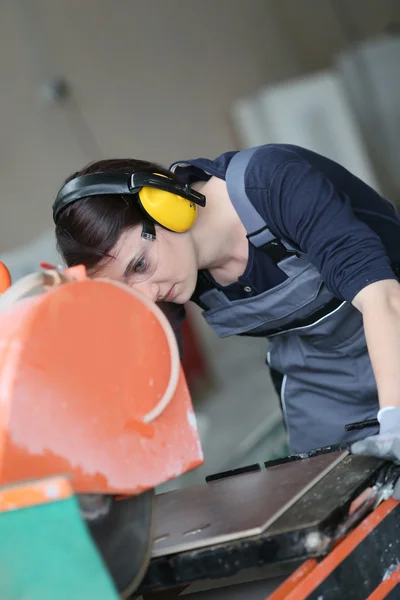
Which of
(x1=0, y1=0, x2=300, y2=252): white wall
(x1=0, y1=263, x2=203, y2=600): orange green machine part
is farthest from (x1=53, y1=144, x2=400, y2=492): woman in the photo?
(x1=0, y1=0, x2=300, y2=252): white wall

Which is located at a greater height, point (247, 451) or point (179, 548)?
point (179, 548)

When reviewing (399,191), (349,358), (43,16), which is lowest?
(399,191)

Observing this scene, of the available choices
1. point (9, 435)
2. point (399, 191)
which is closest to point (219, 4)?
point (399, 191)

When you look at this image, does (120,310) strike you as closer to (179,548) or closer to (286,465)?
(179,548)

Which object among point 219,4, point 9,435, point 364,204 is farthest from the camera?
point 219,4

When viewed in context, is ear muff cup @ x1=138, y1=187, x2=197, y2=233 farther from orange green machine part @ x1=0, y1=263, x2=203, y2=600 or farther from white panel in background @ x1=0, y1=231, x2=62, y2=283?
white panel in background @ x1=0, y1=231, x2=62, y2=283

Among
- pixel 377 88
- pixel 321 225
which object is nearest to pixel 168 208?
pixel 321 225

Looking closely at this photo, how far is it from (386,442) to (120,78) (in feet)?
11.9

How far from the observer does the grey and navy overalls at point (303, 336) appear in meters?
1.35

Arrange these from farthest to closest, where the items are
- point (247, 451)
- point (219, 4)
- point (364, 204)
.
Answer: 1. point (219, 4)
2. point (247, 451)
3. point (364, 204)

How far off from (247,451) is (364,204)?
194 cm

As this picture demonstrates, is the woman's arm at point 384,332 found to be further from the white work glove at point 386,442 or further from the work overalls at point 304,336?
the work overalls at point 304,336

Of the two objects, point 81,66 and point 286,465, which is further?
point 81,66

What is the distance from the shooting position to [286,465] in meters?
1.10
